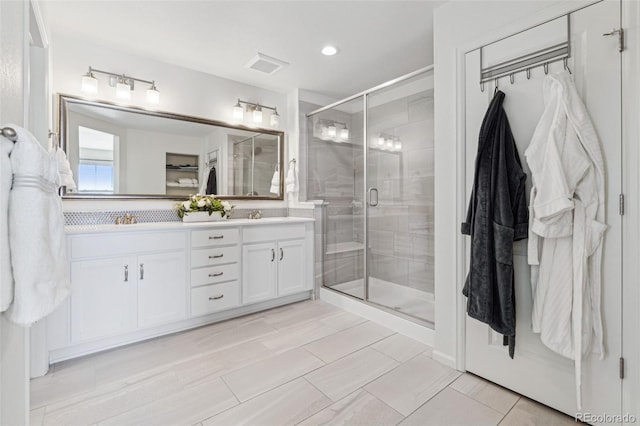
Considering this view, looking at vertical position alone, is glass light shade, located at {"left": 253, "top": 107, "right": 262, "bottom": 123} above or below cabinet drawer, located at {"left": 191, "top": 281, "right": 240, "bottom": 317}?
above

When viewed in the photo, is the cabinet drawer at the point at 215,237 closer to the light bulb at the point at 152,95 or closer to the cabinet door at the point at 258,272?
the cabinet door at the point at 258,272

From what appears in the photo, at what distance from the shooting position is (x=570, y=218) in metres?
1.48

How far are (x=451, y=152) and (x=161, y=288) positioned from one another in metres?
2.43

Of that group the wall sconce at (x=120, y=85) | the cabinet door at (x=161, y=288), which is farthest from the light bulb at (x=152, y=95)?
the cabinet door at (x=161, y=288)

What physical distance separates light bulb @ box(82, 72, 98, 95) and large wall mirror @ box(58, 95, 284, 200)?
0.10m

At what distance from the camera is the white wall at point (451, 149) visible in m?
1.93

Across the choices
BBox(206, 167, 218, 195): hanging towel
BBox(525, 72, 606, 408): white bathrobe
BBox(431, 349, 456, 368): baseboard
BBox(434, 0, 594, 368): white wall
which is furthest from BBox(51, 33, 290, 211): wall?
BBox(525, 72, 606, 408): white bathrobe

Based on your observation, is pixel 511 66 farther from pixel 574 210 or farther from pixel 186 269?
pixel 186 269

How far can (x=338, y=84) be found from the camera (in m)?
3.49

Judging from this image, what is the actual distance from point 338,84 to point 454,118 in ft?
6.02

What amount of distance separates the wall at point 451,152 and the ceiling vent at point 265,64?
4.75 ft

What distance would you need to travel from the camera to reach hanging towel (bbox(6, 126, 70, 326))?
824 millimetres

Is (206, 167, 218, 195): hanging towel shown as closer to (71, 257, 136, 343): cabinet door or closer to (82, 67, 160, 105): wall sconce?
(82, 67, 160, 105): wall sconce

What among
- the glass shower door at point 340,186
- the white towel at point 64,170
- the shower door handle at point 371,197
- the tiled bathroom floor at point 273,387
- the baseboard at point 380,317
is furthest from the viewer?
the glass shower door at point 340,186
